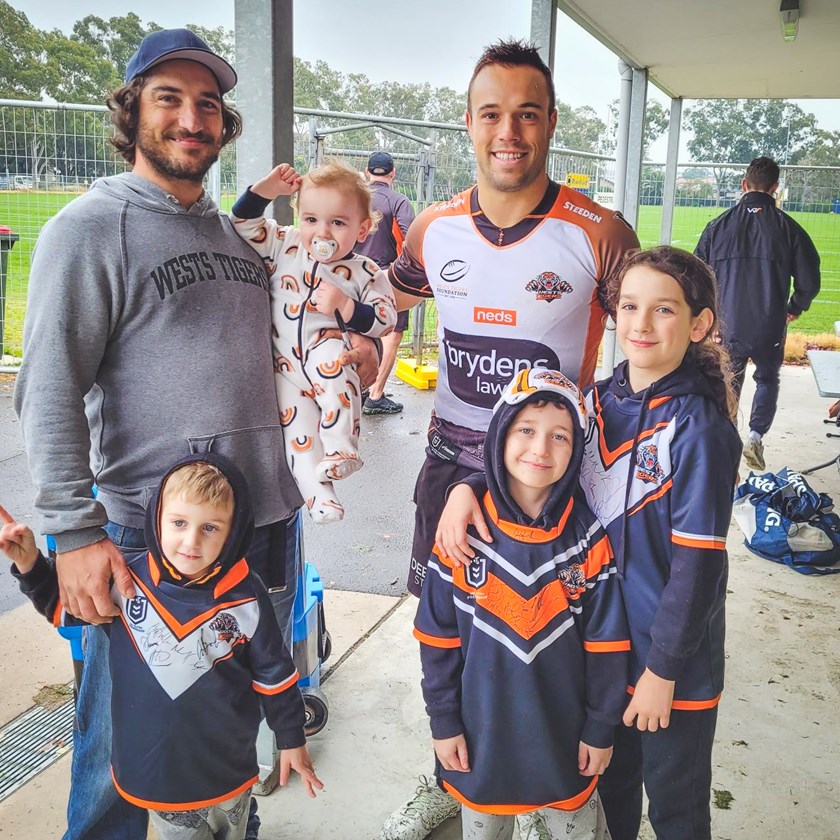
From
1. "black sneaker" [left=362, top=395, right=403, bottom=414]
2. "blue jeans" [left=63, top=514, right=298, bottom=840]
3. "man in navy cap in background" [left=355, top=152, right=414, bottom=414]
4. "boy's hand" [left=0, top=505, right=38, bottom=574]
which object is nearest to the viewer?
"boy's hand" [left=0, top=505, right=38, bottom=574]

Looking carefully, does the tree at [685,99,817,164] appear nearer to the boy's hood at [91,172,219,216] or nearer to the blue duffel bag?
the blue duffel bag

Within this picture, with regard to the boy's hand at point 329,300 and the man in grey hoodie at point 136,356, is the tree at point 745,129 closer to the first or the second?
the boy's hand at point 329,300

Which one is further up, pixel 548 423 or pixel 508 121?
pixel 508 121

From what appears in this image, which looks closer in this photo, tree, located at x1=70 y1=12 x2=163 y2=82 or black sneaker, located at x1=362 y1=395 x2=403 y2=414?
black sneaker, located at x1=362 y1=395 x2=403 y2=414

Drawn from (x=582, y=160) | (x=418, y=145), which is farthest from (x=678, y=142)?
(x=418, y=145)

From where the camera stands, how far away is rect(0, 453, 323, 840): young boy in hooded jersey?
1.74 m

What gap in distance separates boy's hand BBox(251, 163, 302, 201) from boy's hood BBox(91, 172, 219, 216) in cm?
22

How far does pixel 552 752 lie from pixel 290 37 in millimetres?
2149

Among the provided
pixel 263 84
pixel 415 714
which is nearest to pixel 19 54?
pixel 263 84

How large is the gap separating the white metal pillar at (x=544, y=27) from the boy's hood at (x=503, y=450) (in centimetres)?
300

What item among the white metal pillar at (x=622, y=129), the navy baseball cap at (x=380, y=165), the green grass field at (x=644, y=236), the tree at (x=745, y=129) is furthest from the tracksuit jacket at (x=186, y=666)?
the tree at (x=745, y=129)

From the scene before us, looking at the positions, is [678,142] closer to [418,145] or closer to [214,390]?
[418,145]

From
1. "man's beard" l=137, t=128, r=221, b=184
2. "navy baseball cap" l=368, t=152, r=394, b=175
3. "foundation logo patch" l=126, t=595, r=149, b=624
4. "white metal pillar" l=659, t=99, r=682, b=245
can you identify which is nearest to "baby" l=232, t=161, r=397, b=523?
"man's beard" l=137, t=128, r=221, b=184

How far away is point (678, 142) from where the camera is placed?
31.7ft
